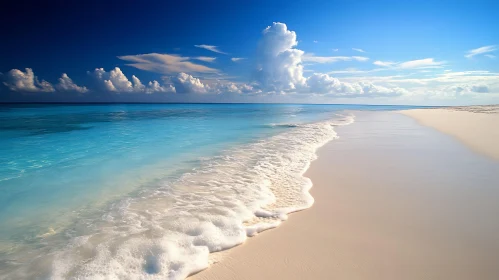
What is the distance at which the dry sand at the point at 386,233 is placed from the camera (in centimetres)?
301

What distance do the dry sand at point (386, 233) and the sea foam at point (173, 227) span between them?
14.4 inches

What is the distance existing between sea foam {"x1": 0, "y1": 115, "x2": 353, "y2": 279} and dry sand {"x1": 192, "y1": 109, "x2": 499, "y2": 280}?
1.20 feet

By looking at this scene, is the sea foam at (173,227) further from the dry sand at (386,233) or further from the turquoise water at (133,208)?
the dry sand at (386,233)

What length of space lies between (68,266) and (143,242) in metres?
0.93

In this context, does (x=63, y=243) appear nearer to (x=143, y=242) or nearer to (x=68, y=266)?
(x=68, y=266)

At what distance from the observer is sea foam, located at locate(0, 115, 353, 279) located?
3.13m

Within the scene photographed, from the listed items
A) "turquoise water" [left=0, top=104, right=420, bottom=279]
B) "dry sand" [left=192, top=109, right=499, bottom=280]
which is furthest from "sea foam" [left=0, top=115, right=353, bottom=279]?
"dry sand" [left=192, top=109, right=499, bottom=280]

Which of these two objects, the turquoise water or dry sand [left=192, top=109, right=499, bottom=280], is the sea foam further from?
dry sand [left=192, top=109, right=499, bottom=280]

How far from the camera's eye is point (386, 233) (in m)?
3.75

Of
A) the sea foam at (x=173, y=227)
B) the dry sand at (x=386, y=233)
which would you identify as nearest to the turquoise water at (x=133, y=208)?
the sea foam at (x=173, y=227)

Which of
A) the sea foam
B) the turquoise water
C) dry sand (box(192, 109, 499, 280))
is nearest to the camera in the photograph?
dry sand (box(192, 109, 499, 280))

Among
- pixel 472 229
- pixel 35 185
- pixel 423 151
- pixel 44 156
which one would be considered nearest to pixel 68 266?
pixel 35 185

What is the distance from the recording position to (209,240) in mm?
3691

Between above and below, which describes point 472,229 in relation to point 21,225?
above
